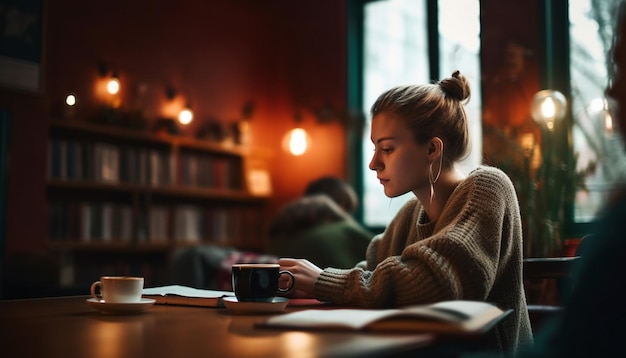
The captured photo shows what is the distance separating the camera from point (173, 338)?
0.93m

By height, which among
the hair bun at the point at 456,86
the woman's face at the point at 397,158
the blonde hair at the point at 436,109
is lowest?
the woman's face at the point at 397,158

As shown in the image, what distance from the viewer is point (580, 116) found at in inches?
151

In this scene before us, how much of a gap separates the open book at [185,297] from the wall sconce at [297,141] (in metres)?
4.12

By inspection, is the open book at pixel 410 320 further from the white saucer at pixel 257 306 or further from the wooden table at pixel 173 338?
the white saucer at pixel 257 306

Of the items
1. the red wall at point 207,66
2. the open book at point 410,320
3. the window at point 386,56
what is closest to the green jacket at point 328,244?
the red wall at point 207,66

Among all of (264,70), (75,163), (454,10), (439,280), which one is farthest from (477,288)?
(264,70)

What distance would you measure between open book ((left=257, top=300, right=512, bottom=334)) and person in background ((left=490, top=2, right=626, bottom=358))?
137 millimetres

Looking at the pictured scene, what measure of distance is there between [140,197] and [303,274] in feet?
12.2

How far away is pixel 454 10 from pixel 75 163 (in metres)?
2.85

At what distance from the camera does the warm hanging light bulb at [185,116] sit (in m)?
5.30

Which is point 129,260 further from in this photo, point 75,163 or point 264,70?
point 264,70

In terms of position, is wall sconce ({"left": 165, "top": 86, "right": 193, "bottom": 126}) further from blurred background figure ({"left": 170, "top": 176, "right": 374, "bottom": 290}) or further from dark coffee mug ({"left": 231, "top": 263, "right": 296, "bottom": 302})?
dark coffee mug ({"left": 231, "top": 263, "right": 296, "bottom": 302})

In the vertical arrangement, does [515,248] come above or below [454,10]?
below

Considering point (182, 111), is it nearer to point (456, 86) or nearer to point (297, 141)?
point (297, 141)
